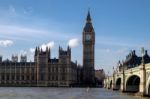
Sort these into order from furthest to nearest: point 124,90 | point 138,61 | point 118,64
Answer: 1. point 118,64
2. point 138,61
3. point 124,90

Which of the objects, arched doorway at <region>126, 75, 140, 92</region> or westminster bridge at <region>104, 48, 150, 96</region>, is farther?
arched doorway at <region>126, 75, 140, 92</region>

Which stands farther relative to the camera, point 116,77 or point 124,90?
point 116,77

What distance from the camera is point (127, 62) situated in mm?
149750

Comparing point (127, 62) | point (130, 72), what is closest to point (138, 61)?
point (127, 62)

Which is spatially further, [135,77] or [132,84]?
[132,84]

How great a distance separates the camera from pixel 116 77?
136 m

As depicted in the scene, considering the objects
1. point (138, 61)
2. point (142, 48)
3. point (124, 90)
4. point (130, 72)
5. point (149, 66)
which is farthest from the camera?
point (138, 61)

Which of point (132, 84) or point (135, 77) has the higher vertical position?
point (135, 77)

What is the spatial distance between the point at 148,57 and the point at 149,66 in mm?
64231

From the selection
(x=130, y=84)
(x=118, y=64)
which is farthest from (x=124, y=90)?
(x=118, y=64)

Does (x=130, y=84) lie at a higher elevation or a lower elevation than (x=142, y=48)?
lower

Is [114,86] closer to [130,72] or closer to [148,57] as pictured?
[148,57]

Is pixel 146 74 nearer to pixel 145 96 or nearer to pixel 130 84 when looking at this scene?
pixel 145 96

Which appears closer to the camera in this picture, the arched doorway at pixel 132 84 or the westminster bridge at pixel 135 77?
the westminster bridge at pixel 135 77
